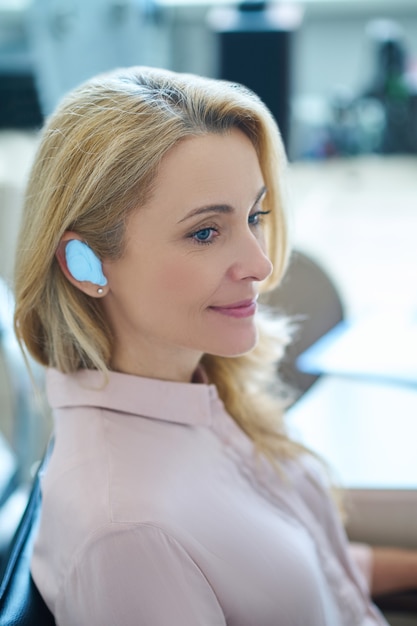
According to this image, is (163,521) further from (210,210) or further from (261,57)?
(261,57)

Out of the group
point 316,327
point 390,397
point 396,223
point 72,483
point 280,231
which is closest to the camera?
point 72,483

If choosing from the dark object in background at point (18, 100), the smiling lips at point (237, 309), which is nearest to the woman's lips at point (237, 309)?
the smiling lips at point (237, 309)

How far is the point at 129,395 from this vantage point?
904 mm

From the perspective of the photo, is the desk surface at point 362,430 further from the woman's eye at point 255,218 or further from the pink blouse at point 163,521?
the woman's eye at point 255,218

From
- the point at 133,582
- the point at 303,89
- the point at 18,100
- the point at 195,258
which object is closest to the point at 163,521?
the point at 133,582

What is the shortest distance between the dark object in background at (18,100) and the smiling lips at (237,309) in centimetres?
492

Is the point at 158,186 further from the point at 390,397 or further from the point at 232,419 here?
the point at 390,397

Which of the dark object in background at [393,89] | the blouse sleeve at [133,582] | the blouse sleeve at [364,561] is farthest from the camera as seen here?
the dark object in background at [393,89]

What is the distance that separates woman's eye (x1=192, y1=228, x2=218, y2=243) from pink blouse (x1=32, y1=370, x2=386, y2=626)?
190mm

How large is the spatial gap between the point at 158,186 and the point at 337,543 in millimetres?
606

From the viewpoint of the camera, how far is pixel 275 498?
100 centimetres

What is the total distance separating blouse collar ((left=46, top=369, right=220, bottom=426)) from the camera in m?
0.90

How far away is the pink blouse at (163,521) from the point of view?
762 mm

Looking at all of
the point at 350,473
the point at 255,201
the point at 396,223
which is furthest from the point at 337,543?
the point at 396,223
